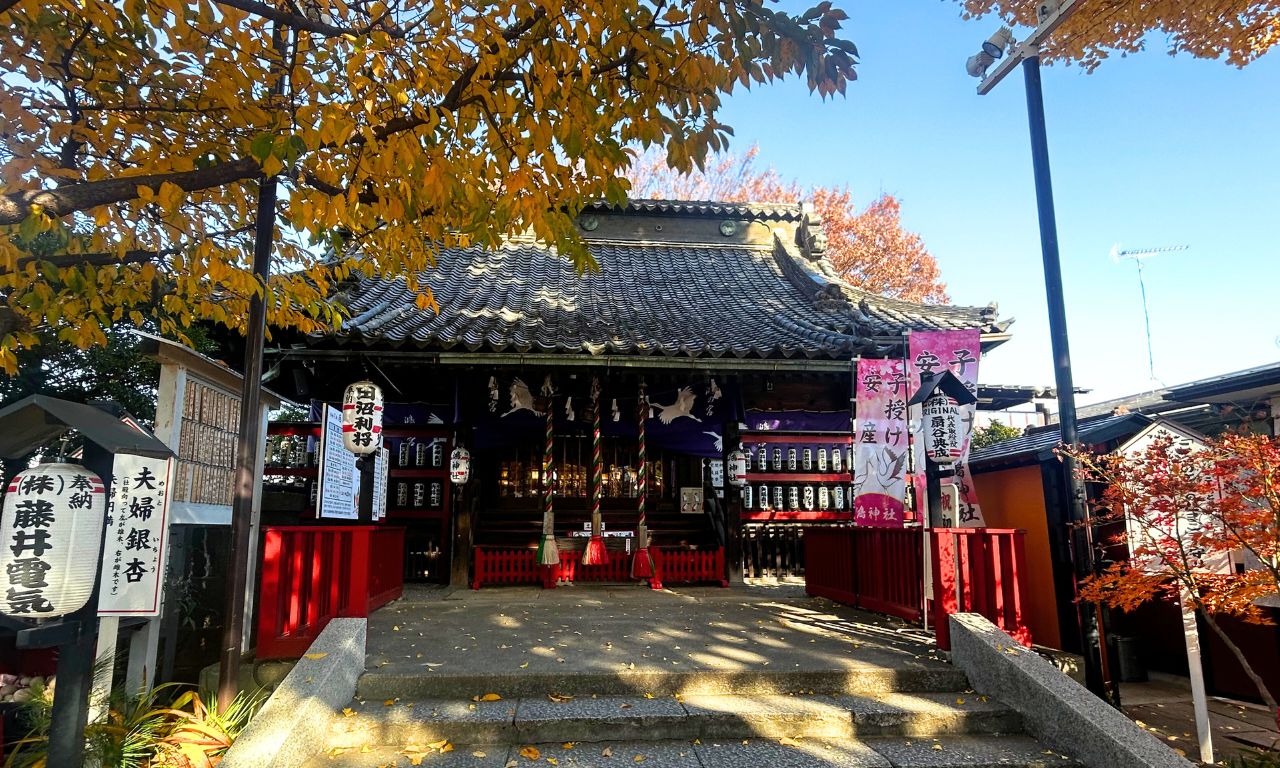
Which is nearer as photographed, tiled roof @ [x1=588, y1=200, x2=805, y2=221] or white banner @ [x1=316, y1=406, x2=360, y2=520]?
white banner @ [x1=316, y1=406, x2=360, y2=520]

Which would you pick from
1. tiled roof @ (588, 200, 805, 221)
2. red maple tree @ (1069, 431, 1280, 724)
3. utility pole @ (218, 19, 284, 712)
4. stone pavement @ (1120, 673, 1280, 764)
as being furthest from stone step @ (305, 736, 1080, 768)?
tiled roof @ (588, 200, 805, 221)

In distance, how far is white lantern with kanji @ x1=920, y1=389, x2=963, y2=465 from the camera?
6.90 meters

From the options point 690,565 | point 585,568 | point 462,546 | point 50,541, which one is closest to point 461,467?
point 462,546

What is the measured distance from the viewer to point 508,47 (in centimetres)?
456

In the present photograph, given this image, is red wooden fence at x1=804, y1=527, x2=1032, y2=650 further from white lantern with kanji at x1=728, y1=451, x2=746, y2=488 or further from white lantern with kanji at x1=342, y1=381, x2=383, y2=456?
white lantern with kanji at x1=342, y1=381, x2=383, y2=456

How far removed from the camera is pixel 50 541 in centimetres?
373

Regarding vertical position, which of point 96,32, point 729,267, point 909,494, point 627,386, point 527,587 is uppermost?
point 729,267

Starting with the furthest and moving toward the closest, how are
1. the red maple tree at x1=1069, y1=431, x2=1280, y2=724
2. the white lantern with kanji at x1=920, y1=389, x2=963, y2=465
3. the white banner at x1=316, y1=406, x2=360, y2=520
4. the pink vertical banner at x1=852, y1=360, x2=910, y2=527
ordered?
1. the pink vertical banner at x1=852, y1=360, x2=910, y2=527
2. the white banner at x1=316, y1=406, x2=360, y2=520
3. the white lantern with kanji at x1=920, y1=389, x2=963, y2=465
4. the red maple tree at x1=1069, y1=431, x2=1280, y2=724

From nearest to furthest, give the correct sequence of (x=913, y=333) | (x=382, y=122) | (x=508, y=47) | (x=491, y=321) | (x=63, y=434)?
(x=63, y=434), (x=508, y=47), (x=382, y=122), (x=913, y=333), (x=491, y=321)

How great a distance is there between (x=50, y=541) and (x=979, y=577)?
7142mm

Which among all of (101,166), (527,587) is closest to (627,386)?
(527,587)

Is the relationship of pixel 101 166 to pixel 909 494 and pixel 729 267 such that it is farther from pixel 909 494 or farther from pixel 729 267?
pixel 909 494

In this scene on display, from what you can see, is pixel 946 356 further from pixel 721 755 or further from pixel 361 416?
pixel 361 416

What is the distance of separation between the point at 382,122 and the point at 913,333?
678 centimetres
